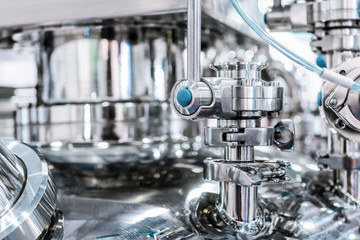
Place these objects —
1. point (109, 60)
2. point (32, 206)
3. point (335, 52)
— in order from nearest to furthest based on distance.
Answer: point (32, 206)
point (335, 52)
point (109, 60)

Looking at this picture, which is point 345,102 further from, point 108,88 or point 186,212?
point 108,88

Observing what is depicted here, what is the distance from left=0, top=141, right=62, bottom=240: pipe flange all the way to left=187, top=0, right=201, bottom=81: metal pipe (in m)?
0.20

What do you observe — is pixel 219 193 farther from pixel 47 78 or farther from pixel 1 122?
pixel 1 122

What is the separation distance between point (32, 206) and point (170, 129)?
0.37 m

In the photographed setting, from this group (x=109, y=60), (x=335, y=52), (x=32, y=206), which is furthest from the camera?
(x=109, y=60)

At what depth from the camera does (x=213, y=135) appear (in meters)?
0.58

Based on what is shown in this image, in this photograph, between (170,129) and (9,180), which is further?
(170,129)

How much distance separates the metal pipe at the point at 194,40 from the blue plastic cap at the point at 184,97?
0.02 m

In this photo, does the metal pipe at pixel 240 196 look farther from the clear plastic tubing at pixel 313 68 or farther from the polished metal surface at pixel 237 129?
the clear plastic tubing at pixel 313 68

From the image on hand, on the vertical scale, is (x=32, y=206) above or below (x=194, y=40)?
below

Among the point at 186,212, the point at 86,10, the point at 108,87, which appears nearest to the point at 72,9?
the point at 86,10

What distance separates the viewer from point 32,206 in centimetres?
51

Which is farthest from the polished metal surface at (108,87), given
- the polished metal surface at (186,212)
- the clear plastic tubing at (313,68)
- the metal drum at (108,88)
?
the clear plastic tubing at (313,68)

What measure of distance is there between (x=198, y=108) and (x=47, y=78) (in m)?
0.40
